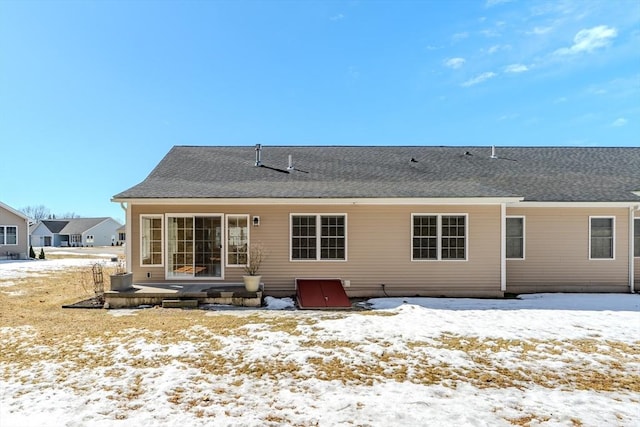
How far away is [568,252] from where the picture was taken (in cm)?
1031

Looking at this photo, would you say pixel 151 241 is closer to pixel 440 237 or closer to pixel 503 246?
pixel 440 237

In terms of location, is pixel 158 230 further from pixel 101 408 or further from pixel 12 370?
pixel 101 408

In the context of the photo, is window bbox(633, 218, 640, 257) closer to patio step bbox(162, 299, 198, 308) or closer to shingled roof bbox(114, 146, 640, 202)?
shingled roof bbox(114, 146, 640, 202)

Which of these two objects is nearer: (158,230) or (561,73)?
(158,230)

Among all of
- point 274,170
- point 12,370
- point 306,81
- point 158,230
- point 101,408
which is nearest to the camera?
point 101,408

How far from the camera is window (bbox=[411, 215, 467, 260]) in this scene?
9727mm

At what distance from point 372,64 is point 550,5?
676cm

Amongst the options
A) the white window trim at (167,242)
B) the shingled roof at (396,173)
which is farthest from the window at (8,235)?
the white window trim at (167,242)

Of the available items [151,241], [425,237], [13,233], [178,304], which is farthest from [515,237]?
[13,233]

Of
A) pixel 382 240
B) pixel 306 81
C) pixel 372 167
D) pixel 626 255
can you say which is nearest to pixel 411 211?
pixel 382 240

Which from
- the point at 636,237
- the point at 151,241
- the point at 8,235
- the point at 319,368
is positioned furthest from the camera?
the point at 8,235

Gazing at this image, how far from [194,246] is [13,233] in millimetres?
23604

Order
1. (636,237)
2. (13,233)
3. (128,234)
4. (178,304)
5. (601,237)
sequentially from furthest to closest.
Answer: (13,233), (636,237), (601,237), (128,234), (178,304)

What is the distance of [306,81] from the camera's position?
17.4m
